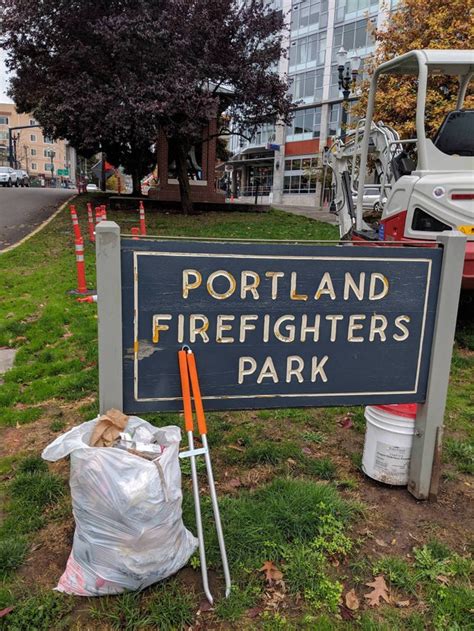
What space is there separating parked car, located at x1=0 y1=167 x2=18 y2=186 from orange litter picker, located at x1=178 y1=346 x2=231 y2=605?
1686 inches

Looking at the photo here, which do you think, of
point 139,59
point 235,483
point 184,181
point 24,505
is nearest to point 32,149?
point 184,181

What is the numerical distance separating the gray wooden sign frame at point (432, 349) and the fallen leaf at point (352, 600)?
0.91m

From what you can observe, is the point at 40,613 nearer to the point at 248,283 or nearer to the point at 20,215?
the point at 248,283

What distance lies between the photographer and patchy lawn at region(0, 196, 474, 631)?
2260mm

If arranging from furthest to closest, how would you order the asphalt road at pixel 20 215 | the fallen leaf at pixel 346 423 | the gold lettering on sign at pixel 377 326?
the asphalt road at pixel 20 215 < the fallen leaf at pixel 346 423 < the gold lettering on sign at pixel 377 326

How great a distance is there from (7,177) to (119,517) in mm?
43929

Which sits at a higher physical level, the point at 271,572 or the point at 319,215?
the point at 319,215

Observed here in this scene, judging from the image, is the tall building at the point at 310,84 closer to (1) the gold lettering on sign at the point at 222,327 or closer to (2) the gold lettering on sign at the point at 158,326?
(1) the gold lettering on sign at the point at 222,327

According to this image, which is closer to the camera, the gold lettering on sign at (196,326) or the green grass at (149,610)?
the green grass at (149,610)

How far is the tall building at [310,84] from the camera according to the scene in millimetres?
38469

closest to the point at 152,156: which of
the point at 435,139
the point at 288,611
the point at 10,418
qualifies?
the point at 435,139

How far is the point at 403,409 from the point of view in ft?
10.5

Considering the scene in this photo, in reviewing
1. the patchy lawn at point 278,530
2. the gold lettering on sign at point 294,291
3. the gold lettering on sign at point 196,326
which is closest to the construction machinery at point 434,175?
the patchy lawn at point 278,530

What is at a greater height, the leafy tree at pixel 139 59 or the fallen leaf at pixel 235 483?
the leafy tree at pixel 139 59
